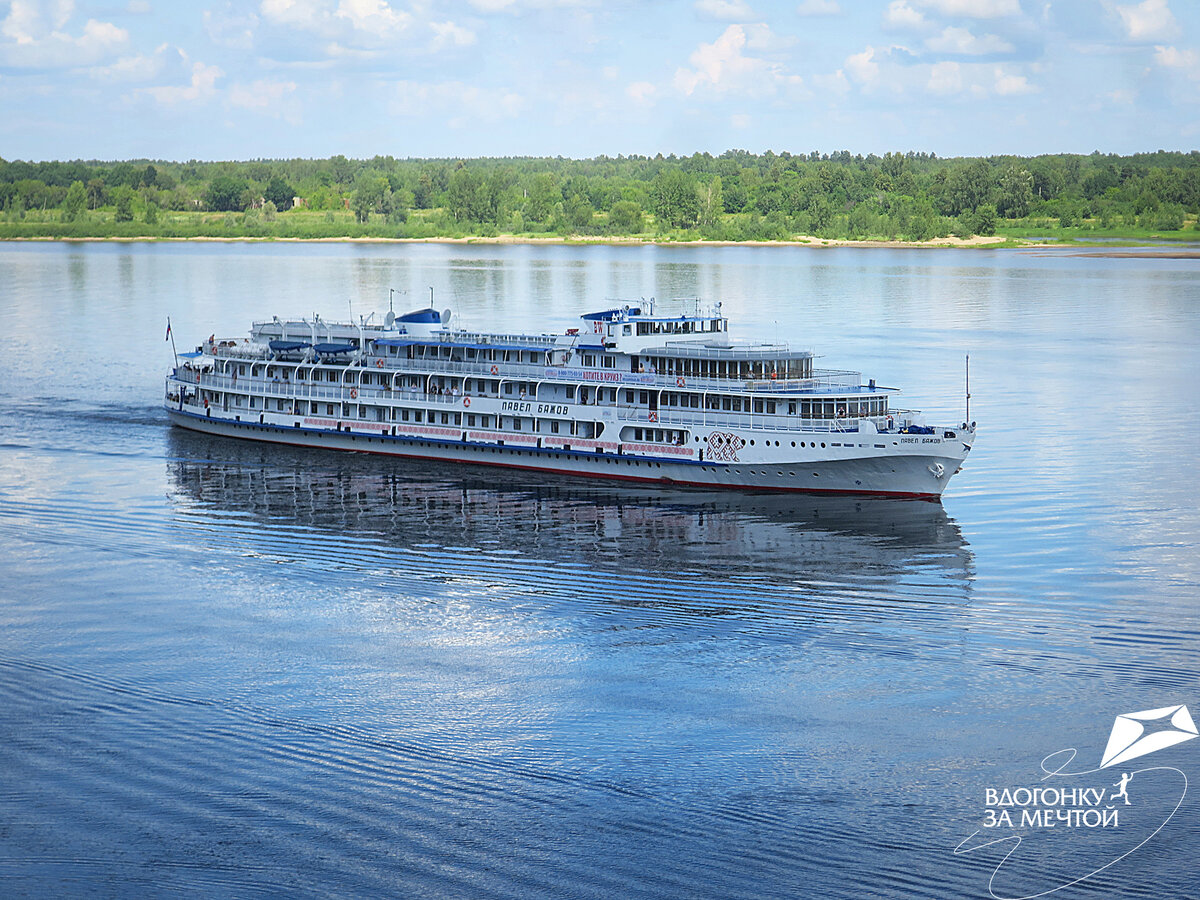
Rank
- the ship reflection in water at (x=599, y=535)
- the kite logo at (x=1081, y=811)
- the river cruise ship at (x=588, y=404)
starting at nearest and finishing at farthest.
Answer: the kite logo at (x=1081, y=811)
the ship reflection in water at (x=599, y=535)
the river cruise ship at (x=588, y=404)

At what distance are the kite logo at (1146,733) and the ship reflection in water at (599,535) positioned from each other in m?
9.95

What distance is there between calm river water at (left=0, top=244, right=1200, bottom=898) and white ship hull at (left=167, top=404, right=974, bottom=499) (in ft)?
4.46

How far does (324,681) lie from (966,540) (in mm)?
26722

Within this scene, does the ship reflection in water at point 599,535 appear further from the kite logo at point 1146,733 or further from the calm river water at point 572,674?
the kite logo at point 1146,733

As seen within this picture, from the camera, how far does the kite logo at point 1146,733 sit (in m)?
33.3

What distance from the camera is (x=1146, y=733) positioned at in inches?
1342

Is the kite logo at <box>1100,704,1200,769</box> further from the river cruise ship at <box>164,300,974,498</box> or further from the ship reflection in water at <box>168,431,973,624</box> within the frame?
the river cruise ship at <box>164,300,974,498</box>

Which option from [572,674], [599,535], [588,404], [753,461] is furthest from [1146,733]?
[588,404]

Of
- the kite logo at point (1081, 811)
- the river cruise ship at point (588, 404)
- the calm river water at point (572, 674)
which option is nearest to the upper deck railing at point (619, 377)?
the river cruise ship at point (588, 404)

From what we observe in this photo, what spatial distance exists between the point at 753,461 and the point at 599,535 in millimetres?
10552

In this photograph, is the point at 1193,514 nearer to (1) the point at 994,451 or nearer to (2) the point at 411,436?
(1) the point at 994,451

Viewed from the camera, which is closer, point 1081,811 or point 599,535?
point 1081,811

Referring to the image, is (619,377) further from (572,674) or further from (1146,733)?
(1146,733)

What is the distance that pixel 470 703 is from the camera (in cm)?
3634
